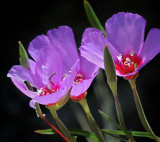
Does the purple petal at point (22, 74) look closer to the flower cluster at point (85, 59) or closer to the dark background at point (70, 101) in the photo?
the flower cluster at point (85, 59)

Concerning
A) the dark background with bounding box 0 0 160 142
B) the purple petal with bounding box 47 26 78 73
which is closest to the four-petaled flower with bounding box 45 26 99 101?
the purple petal with bounding box 47 26 78 73

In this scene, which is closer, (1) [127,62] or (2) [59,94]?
(2) [59,94]

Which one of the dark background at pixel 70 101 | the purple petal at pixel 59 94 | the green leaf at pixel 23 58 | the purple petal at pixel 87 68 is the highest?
Answer: the green leaf at pixel 23 58

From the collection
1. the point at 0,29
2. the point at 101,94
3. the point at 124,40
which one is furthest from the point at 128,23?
the point at 0,29

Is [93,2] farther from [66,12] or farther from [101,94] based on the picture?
[101,94]

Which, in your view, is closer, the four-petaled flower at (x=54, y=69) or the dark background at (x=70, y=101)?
the four-petaled flower at (x=54, y=69)

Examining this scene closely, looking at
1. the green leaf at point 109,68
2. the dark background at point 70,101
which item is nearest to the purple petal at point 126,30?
the green leaf at point 109,68

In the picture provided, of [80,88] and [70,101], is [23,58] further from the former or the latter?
[70,101]

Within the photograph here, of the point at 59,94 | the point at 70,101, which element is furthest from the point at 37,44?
the point at 70,101
